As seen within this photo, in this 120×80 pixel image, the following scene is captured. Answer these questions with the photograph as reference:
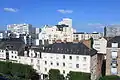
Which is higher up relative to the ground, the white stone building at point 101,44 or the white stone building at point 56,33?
the white stone building at point 56,33

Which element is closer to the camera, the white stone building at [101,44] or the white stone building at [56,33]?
the white stone building at [101,44]

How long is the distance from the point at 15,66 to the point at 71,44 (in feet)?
60.1

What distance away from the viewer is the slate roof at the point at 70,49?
60875mm

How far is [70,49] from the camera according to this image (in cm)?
6306

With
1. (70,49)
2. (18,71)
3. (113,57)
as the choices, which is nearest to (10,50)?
(18,71)

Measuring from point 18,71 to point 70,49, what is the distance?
670 inches

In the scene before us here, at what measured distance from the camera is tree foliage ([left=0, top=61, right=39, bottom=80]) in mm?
64938

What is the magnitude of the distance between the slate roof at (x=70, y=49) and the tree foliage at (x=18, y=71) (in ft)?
24.4

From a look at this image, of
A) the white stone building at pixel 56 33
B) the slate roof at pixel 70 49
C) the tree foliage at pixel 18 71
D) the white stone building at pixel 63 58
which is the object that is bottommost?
the tree foliage at pixel 18 71

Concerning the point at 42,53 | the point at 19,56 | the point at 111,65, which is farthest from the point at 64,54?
the point at 19,56

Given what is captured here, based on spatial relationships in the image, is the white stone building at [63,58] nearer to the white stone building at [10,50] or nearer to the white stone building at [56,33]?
the white stone building at [10,50]

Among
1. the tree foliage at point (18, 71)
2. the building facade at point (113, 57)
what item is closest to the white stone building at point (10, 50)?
the tree foliage at point (18, 71)

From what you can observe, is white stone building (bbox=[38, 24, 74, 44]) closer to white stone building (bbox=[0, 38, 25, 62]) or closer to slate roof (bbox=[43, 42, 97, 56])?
white stone building (bbox=[0, 38, 25, 62])

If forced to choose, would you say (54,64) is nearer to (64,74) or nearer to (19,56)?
(64,74)
